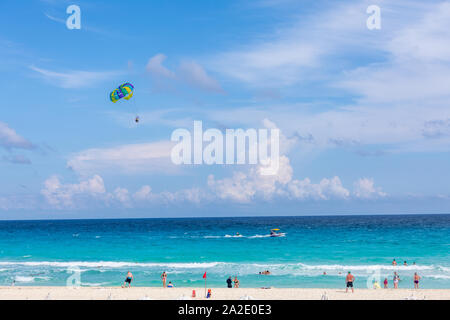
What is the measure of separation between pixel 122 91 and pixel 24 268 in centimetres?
2165

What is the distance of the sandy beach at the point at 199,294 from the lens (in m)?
25.4

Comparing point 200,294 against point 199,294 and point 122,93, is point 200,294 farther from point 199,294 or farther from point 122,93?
point 122,93

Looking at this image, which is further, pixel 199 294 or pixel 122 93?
pixel 122 93

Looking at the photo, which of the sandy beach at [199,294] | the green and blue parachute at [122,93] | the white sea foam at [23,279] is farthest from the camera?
the white sea foam at [23,279]

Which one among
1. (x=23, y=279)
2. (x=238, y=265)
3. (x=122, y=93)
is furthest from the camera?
(x=238, y=265)

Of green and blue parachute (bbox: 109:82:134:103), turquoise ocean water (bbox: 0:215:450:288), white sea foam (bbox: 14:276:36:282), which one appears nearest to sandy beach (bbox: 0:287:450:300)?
turquoise ocean water (bbox: 0:215:450:288)

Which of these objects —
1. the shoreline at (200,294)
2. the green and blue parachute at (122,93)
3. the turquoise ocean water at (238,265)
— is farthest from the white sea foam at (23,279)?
the green and blue parachute at (122,93)

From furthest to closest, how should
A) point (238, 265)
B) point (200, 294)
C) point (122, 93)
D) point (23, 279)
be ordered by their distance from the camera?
point (238, 265)
point (23, 279)
point (122, 93)
point (200, 294)

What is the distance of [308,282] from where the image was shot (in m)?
34.0

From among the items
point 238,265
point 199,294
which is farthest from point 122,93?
point 238,265

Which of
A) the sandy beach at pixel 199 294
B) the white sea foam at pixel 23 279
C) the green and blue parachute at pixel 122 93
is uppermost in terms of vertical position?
the green and blue parachute at pixel 122 93

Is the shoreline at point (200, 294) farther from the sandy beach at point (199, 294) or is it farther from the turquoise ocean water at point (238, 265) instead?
the turquoise ocean water at point (238, 265)

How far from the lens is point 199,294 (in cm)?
2719
